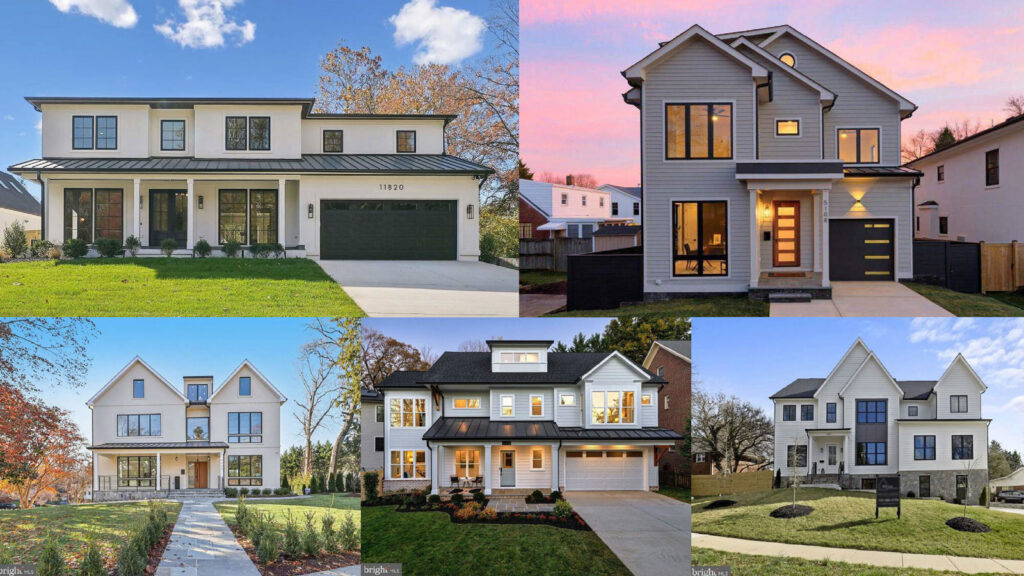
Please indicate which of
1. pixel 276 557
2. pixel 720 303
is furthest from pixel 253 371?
pixel 720 303

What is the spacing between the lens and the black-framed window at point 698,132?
13883 mm

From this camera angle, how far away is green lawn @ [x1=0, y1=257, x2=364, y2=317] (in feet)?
33.9

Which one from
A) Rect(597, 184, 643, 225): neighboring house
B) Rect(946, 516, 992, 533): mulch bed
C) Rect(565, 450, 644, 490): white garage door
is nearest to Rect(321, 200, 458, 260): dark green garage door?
Rect(565, 450, 644, 490): white garage door

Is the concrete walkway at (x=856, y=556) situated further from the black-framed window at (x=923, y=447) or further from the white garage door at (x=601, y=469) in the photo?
the black-framed window at (x=923, y=447)

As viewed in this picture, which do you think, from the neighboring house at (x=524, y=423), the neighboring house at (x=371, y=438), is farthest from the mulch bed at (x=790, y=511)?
the neighboring house at (x=371, y=438)

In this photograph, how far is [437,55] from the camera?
20438 millimetres

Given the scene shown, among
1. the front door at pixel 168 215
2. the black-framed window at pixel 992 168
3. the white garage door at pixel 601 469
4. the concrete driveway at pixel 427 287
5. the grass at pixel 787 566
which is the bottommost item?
the grass at pixel 787 566

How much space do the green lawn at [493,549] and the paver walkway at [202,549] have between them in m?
1.95

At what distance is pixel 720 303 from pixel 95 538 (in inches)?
418

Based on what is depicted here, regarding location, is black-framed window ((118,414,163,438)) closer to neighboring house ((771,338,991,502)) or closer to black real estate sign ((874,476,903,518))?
neighboring house ((771,338,991,502))

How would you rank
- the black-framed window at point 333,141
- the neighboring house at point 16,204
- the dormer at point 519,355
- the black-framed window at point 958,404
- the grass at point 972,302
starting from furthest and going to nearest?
→ the black-framed window at point 333,141 → the neighboring house at point 16,204 → the grass at point 972,302 → the black-framed window at point 958,404 → the dormer at point 519,355

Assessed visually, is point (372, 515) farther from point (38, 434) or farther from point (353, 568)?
point (38, 434)

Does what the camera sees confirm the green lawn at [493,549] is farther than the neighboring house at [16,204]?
No

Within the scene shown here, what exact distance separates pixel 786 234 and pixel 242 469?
11800mm
